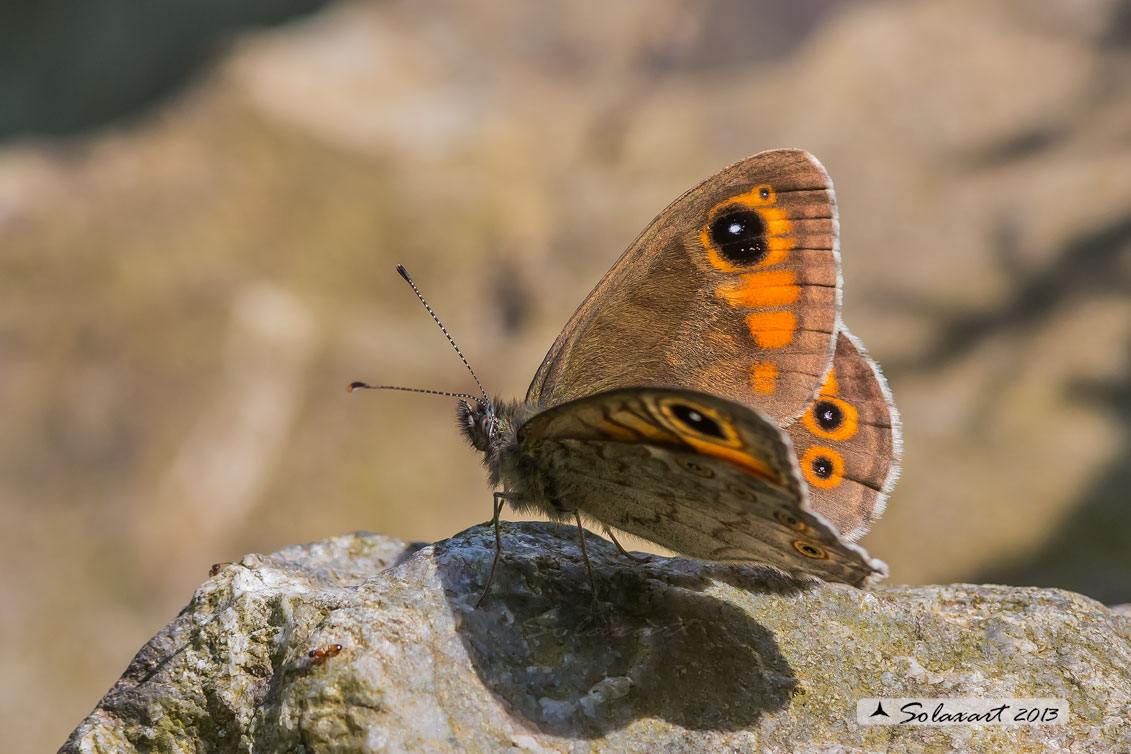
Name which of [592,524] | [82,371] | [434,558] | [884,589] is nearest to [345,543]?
[434,558]

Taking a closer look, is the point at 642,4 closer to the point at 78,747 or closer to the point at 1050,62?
the point at 1050,62

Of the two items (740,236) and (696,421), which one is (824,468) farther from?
(696,421)

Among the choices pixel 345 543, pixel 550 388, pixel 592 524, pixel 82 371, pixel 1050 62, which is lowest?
pixel 82 371

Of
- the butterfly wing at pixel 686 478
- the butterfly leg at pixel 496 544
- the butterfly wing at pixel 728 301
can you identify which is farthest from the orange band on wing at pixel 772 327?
the butterfly leg at pixel 496 544

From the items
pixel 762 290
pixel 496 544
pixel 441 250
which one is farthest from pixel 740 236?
pixel 441 250

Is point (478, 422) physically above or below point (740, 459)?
below
